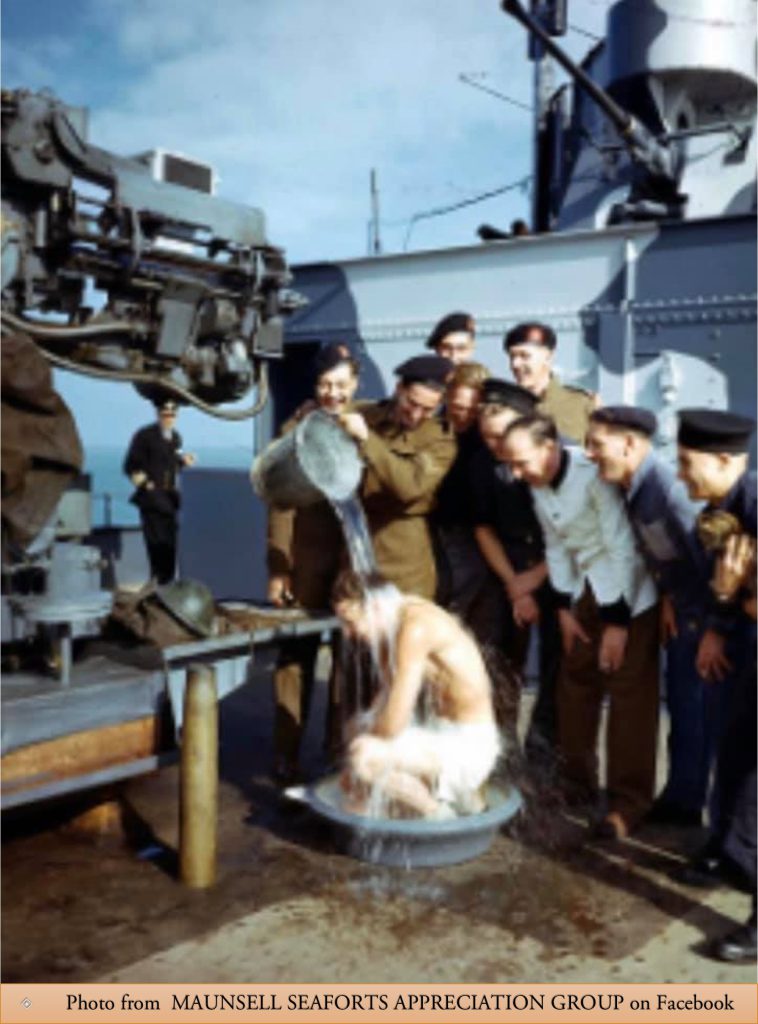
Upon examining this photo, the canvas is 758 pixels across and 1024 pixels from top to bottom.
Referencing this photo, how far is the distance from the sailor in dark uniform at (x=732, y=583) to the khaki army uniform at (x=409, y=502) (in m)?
1.27

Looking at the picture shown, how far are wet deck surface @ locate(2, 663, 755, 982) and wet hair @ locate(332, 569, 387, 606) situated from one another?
1.03m

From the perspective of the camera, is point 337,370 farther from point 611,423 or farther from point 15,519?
point 15,519

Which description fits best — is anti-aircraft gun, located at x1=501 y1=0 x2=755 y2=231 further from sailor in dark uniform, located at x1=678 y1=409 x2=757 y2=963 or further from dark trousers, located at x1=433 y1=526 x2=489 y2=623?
sailor in dark uniform, located at x1=678 y1=409 x2=757 y2=963

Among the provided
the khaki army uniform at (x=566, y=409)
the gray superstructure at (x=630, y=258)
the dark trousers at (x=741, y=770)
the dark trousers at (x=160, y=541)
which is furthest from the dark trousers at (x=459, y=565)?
the dark trousers at (x=160, y=541)

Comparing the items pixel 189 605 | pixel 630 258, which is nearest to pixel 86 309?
pixel 189 605

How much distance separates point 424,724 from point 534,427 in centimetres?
136

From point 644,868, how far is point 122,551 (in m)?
7.06

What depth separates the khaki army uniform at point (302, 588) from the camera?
4.84 m

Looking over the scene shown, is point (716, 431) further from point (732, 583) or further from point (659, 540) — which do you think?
point (659, 540)

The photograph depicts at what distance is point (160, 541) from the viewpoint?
961 cm

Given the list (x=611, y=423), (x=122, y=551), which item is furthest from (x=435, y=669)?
(x=122, y=551)

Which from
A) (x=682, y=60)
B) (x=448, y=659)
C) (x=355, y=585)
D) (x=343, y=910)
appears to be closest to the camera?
(x=343, y=910)

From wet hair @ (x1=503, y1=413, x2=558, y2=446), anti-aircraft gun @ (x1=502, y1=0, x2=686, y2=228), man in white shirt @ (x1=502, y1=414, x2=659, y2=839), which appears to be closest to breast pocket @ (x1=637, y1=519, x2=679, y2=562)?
man in white shirt @ (x1=502, y1=414, x2=659, y2=839)

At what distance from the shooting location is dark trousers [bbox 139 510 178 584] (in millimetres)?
9547
